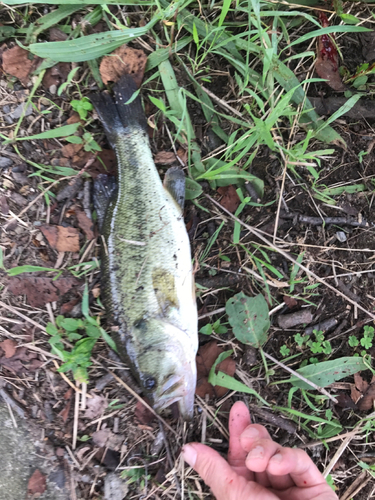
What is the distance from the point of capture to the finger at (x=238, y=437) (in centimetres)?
258

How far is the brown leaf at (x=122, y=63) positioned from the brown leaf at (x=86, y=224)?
1066 millimetres

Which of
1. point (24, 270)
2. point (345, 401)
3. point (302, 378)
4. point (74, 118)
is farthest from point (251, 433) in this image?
point (74, 118)

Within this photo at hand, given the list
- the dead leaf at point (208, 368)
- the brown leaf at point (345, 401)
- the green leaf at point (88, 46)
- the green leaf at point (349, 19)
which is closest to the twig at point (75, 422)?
the dead leaf at point (208, 368)

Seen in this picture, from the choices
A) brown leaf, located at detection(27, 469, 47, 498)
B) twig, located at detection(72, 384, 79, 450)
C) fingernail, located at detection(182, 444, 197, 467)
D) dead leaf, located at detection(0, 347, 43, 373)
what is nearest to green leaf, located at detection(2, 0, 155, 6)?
dead leaf, located at detection(0, 347, 43, 373)

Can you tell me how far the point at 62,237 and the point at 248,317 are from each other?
1619 mm

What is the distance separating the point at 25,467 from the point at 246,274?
2463mm

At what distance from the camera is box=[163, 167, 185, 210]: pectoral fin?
2604mm

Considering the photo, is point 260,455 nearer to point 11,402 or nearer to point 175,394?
point 175,394

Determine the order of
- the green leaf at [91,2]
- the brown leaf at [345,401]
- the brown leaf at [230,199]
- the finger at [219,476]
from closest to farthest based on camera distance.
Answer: the finger at [219,476] → the green leaf at [91,2] → the brown leaf at [230,199] → the brown leaf at [345,401]

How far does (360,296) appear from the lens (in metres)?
2.92

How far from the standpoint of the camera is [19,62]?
266 centimetres

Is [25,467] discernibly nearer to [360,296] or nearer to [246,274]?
[246,274]

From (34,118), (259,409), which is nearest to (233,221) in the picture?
(259,409)

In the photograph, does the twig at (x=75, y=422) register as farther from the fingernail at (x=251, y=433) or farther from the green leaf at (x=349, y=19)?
the green leaf at (x=349, y=19)
